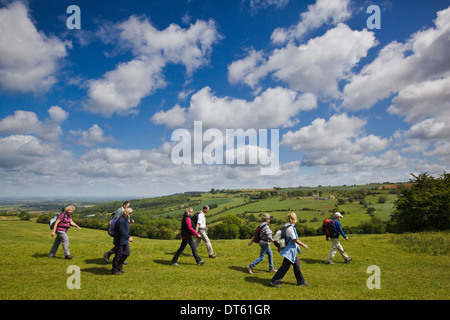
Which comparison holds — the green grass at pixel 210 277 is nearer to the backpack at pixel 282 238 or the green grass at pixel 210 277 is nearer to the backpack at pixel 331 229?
the backpack at pixel 282 238

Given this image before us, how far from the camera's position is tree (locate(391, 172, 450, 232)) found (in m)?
28.6

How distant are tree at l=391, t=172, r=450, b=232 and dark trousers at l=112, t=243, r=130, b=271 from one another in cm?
3545

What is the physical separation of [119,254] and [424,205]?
121 ft

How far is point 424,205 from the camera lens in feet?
97.4

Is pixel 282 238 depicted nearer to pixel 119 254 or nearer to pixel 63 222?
pixel 119 254

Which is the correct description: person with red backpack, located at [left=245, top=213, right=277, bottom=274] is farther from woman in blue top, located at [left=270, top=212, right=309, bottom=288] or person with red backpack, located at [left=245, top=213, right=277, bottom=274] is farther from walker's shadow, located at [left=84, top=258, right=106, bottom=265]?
walker's shadow, located at [left=84, top=258, right=106, bottom=265]

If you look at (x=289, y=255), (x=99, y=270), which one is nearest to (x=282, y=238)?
(x=289, y=255)

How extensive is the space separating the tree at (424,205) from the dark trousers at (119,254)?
35.5 meters

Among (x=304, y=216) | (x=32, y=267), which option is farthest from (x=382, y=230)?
(x=32, y=267)
